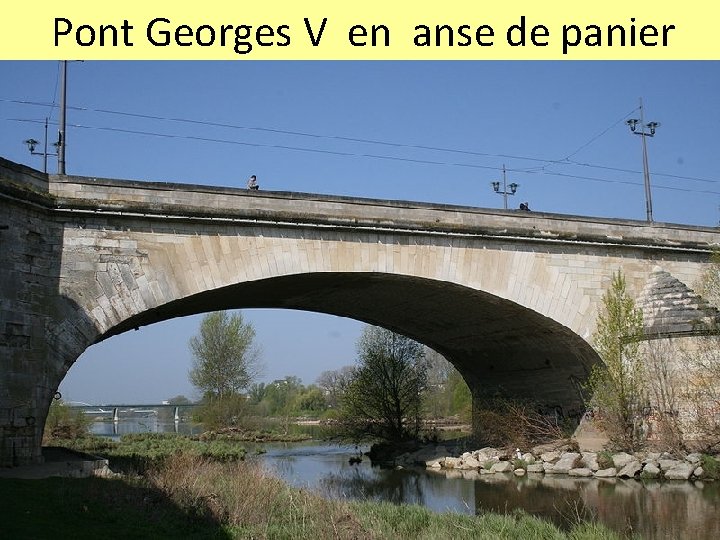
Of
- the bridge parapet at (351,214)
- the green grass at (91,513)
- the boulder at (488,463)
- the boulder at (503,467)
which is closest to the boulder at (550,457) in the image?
the boulder at (503,467)

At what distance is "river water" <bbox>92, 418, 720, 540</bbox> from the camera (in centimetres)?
1238

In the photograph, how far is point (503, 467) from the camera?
2103 cm

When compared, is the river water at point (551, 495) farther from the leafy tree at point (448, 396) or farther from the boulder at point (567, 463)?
the leafy tree at point (448, 396)

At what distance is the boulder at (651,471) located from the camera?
17531 millimetres

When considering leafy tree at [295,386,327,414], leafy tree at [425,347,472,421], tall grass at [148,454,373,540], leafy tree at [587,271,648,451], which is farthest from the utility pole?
leafy tree at [295,386,327,414]

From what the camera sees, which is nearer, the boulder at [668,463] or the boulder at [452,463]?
the boulder at [668,463]

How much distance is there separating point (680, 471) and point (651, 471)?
2.19 ft

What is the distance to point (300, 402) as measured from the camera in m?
70.3

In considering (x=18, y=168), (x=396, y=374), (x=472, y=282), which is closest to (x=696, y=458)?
(x=472, y=282)

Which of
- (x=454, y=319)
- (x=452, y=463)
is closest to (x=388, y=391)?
(x=452, y=463)

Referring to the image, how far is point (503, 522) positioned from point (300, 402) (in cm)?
6049

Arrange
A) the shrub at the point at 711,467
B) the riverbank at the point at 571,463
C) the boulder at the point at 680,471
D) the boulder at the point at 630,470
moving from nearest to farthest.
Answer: the shrub at the point at 711,467
the boulder at the point at 680,471
the riverbank at the point at 571,463
the boulder at the point at 630,470

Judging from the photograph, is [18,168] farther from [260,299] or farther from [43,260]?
[260,299]

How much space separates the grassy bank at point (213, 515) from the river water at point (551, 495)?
1320mm
